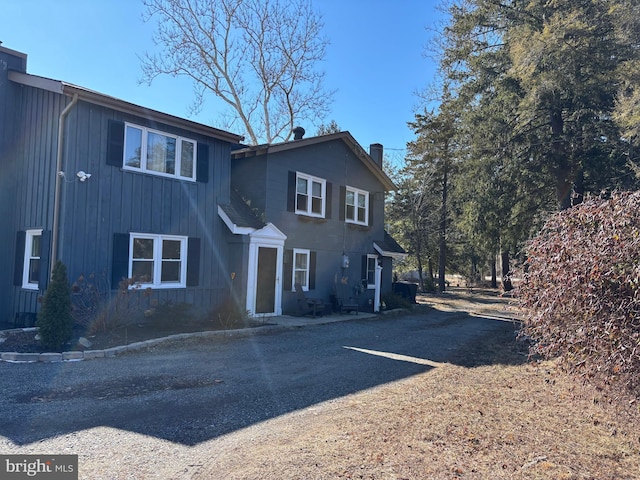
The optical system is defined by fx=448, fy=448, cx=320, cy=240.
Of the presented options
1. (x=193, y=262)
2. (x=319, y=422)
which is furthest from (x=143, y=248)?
(x=319, y=422)

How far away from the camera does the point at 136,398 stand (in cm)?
550

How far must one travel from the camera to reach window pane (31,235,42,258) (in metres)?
9.84

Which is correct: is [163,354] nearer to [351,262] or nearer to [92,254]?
[92,254]

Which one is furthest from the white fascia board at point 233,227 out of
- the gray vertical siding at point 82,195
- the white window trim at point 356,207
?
the white window trim at point 356,207

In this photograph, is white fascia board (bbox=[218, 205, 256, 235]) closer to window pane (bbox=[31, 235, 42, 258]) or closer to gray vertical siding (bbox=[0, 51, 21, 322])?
window pane (bbox=[31, 235, 42, 258])

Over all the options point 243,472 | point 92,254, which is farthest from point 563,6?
point 243,472

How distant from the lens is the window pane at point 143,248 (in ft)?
33.9

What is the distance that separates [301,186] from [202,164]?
382 cm

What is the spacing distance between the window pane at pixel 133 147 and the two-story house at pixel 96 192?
23mm

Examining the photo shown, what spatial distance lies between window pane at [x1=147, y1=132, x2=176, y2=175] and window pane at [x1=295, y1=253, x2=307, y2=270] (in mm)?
5005

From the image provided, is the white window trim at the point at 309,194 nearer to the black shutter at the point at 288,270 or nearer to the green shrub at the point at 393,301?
the black shutter at the point at 288,270

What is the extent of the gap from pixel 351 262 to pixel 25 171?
10.5 metres

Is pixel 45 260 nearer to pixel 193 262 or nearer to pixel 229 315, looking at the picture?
pixel 193 262

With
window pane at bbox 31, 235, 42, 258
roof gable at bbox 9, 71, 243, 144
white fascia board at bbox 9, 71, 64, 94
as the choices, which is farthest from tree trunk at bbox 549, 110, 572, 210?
window pane at bbox 31, 235, 42, 258
